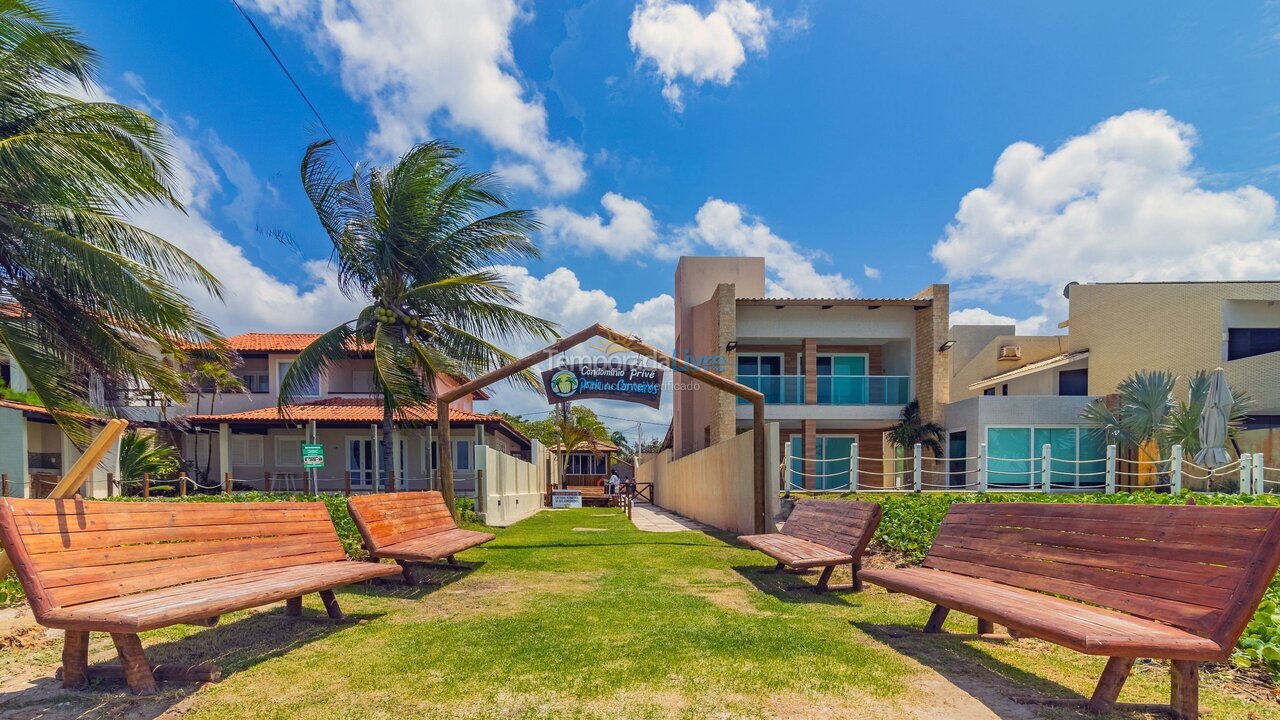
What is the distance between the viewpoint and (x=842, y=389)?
801 inches

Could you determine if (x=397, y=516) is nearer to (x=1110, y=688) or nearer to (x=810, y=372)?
(x=1110, y=688)

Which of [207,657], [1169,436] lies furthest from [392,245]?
[1169,436]

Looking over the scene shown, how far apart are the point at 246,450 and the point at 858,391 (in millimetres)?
20878

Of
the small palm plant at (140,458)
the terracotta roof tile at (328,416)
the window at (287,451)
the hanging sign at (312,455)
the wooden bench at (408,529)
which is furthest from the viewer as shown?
the window at (287,451)

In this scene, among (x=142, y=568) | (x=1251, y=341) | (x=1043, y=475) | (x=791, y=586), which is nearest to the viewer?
(x=142, y=568)

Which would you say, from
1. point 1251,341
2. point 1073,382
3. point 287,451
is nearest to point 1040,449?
point 1073,382

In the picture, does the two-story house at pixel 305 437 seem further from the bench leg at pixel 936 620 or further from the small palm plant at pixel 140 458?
the bench leg at pixel 936 620

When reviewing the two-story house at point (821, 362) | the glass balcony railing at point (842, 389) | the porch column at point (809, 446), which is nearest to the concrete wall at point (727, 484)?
the two-story house at point (821, 362)

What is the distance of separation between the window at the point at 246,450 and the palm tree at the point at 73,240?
1547cm

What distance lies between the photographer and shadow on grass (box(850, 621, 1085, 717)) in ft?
11.2

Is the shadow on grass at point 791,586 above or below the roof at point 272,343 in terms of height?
below

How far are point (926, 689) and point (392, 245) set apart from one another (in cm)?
1113

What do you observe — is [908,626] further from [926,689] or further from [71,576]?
[71,576]

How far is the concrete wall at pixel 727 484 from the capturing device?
10.4m
